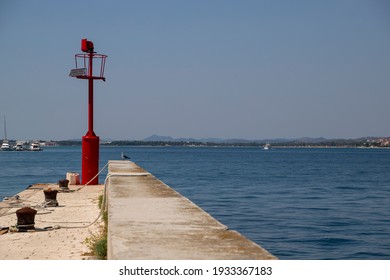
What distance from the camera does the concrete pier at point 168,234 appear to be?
7266 mm

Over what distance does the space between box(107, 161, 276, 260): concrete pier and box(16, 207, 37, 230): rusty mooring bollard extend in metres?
1.84

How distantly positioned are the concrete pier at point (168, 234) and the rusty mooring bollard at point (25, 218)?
1.84 m

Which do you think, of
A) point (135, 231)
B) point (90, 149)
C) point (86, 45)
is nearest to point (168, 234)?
point (135, 231)

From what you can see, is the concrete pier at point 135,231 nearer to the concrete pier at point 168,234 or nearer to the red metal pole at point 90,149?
the concrete pier at point 168,234

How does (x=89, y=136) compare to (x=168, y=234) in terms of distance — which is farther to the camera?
(x=89, y=136)

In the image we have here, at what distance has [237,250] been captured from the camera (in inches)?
295

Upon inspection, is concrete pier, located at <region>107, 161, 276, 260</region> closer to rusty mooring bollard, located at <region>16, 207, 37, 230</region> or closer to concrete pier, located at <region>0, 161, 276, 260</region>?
concrete pier, located at <region>0, 161, 276, 260</region>

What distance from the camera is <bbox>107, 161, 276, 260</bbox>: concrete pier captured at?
23.8 feet

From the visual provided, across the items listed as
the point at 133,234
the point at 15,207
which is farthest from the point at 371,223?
the point at 133,234

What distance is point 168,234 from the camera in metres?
8.54

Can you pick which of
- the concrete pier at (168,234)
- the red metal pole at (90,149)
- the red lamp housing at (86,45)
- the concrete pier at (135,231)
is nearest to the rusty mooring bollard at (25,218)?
the concrete pier at (135,231)

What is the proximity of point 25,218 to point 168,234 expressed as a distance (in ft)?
18.7

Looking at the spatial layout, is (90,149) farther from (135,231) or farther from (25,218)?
(135,231)
